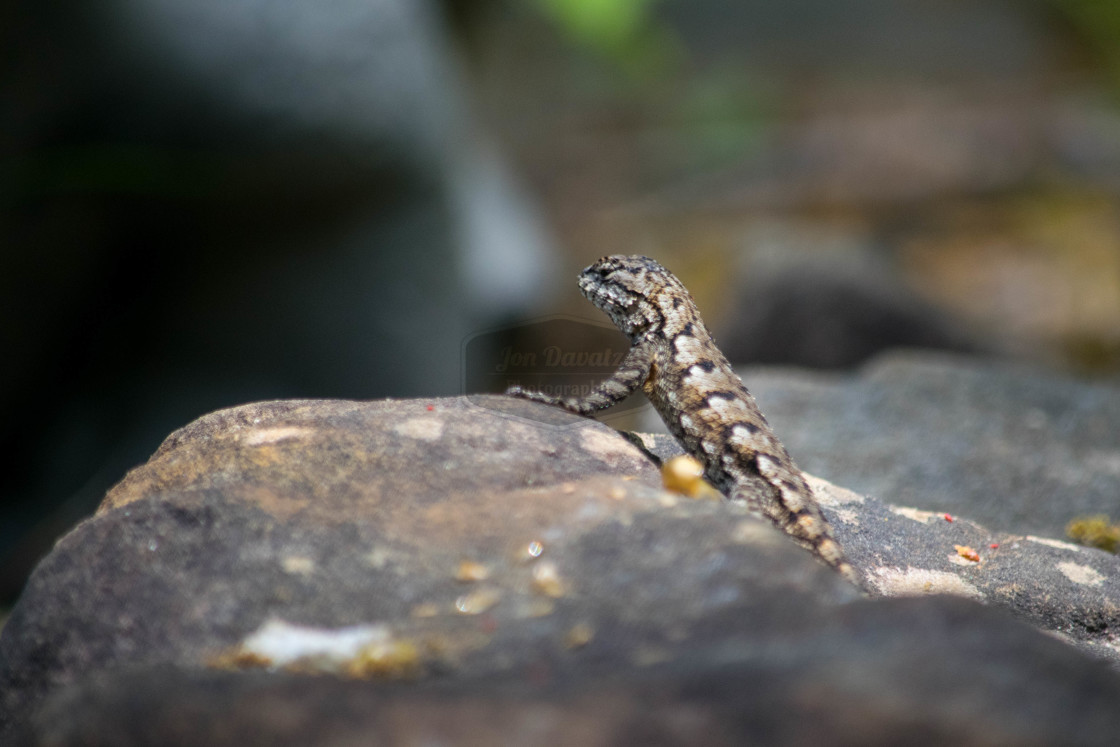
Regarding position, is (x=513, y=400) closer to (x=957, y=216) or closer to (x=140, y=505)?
(x=140, y=505)

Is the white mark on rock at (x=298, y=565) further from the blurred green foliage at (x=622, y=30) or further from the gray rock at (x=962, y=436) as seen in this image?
the blurred green foliage at (x=622, y=30)

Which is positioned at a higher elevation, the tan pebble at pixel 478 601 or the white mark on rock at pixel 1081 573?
the white mark on rock at pixel 1081 573

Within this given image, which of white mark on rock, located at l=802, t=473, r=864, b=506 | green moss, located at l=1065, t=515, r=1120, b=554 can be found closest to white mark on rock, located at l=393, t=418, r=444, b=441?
white mark on rock, located at l=802, t=473, r=864, b=506

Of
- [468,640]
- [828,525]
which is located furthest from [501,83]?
[468,640]

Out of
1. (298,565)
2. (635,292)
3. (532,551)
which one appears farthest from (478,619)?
(635,292)

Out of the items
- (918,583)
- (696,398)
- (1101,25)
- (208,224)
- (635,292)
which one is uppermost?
(1101,25)

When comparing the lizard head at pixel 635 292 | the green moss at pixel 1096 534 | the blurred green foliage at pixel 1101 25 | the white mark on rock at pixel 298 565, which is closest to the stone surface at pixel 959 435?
the green moss at pixel 1096 534

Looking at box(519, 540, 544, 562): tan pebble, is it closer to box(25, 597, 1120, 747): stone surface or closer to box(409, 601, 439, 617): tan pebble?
box(409, 601, 439, 617): tan pebble

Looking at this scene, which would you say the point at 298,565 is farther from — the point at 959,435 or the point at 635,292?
the point at 959,435
